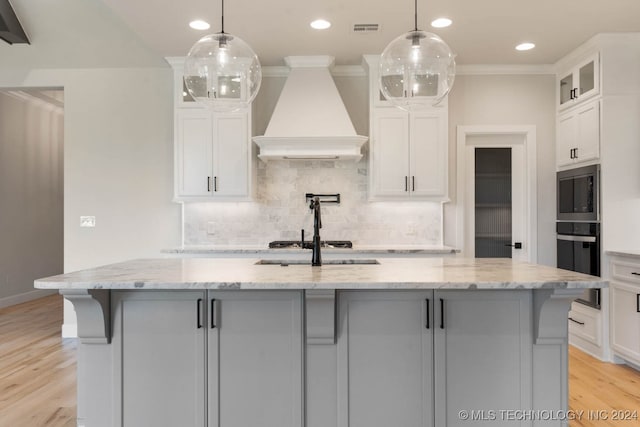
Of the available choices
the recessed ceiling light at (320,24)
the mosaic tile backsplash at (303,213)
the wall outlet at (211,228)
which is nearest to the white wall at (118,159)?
the wall outlet at (211,228)

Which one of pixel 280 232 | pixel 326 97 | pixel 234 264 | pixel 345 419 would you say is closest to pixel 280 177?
pixel 280 232

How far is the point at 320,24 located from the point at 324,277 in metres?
2.46

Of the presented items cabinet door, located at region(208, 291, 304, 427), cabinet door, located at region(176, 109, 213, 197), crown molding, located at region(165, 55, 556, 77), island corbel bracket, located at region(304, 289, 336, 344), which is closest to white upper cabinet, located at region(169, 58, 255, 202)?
cabinet door, located at region(176, 109, 213, 197)

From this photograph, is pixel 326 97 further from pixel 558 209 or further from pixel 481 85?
pixel 558 209

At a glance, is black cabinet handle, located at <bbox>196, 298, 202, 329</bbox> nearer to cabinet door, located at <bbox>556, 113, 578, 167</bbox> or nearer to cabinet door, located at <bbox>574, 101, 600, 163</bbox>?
cabinet door, located at <bbox>574, 101, 600, 163</bbox>

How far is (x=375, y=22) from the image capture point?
3.65 m

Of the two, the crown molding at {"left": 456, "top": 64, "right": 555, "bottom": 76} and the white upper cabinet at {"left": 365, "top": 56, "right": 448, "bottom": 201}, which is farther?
the crown molding at {"left": 456, "top": 64, "right": 555, "bottom": 76}

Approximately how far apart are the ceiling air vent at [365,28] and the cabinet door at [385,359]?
2.46 m

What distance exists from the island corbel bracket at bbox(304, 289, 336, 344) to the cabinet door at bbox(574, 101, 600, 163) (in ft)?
10.2

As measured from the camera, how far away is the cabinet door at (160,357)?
7.15ft

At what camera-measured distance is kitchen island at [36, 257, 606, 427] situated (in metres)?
2.15

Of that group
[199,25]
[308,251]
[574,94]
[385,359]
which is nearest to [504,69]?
[574,94]

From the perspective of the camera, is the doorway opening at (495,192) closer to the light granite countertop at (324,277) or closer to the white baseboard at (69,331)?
the light granite countertop at (324,277)

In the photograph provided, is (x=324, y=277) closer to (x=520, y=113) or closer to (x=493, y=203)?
(x=493, y=203)
